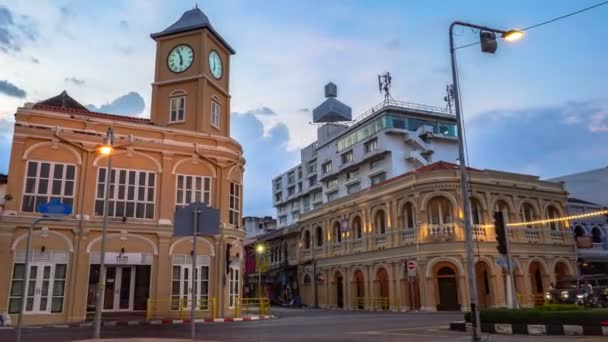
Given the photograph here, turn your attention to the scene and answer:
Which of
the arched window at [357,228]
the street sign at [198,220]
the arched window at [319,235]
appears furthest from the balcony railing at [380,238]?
the street sign at [198,220]

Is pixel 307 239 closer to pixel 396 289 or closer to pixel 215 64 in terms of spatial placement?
pixel 396 289

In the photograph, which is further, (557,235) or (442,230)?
(557,235)

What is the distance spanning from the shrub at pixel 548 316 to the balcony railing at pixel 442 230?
58.5 ft

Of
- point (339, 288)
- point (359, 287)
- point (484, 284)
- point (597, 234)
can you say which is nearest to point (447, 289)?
point (484, 284)

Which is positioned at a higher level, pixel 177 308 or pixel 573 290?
pixel 573 290

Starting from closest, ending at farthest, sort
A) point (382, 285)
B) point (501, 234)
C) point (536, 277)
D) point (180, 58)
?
A: point (501, 234) < point (180, 58) < point (536, 277) < point (382, 285)

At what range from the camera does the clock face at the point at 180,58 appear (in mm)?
30969

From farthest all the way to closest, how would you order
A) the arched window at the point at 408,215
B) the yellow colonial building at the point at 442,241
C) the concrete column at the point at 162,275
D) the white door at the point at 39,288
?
the arched window at the point at 408,215
the yellow colonial building at the point at 442,241
the concrete column at the point at 162,275
the white door at the point at 39,288

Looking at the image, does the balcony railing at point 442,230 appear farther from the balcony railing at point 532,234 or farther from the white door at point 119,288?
the white door at point 119,288

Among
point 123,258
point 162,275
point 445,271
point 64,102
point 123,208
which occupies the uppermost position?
point 64,102

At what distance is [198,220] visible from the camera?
9.61 metres

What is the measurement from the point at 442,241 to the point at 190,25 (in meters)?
22.2

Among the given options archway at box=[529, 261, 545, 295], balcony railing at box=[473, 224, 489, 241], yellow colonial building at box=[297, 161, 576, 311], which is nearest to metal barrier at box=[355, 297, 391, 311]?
yellow colonial building at box=[297, 161, 576, 311]

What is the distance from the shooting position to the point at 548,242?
38.5 metres
